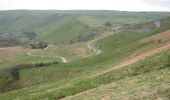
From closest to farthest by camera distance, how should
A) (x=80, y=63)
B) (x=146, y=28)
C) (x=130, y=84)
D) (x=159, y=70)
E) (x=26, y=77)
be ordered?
(x=130, y=84) < (x=159, y=70) < (x=26, y=77) < (x=80, y=63) < (x=146, y=28)

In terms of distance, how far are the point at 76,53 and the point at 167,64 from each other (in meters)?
87.6

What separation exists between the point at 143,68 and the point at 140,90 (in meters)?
13.9

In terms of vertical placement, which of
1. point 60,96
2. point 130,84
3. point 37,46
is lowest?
point 37,46

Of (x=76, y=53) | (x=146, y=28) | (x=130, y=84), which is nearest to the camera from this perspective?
(x=130, y=84)

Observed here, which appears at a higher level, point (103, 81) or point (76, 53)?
point (103, 81)

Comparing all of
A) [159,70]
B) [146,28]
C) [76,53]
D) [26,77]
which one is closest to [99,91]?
[159,70]

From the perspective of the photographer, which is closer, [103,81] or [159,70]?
[159,70]

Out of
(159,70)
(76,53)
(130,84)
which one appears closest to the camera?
(130,84)

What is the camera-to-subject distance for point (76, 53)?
427ft

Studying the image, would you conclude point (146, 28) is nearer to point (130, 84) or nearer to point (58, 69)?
point (58, 69)

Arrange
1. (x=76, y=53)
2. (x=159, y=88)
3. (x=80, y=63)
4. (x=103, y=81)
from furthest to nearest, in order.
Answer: (x=76, y=53), (x=80, y=63), (x=103, y=81), (x=159, y=88)

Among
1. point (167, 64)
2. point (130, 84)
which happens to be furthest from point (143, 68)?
point (130, 84)

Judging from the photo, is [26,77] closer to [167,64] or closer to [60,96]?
[60,96]

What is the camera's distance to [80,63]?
284ft
